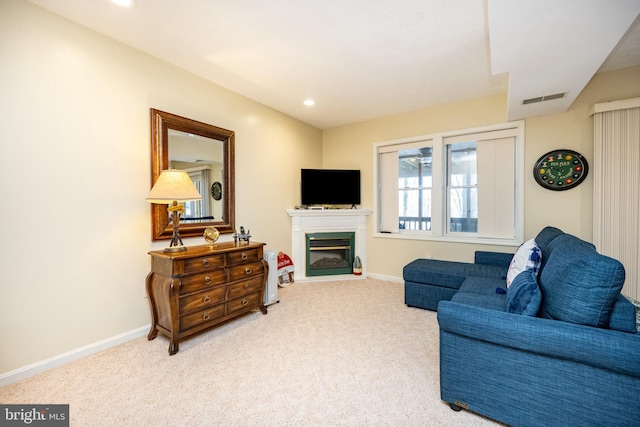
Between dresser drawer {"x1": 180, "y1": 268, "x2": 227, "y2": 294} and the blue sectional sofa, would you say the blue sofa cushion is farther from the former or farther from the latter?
dresser drawer {"x1": 180, "y1": 268, "x2": 227, "y2": 294}

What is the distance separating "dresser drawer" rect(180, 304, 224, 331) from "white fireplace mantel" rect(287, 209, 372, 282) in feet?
6.12

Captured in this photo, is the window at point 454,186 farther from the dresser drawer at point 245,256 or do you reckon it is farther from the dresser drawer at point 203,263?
the dresser drawer at point 203,263

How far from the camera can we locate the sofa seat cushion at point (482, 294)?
202 centimetres

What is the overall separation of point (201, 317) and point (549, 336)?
96.8 inches

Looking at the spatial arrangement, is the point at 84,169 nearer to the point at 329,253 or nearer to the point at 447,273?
the point at 329,253

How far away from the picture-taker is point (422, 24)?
7.23ft

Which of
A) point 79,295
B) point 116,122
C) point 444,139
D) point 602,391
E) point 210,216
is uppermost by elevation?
point 444,139

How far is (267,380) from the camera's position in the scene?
188 centimetres

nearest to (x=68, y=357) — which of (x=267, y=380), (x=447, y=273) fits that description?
(x=267, y=380)

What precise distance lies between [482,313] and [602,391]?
20.9 inches

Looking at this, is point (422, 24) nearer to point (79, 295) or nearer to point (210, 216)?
point (210, 216)

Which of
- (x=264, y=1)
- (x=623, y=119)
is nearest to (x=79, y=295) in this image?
(x=264, y=1)

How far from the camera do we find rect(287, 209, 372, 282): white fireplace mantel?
4391mm

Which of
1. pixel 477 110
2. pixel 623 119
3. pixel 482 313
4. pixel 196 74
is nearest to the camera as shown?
pixel 482 313
